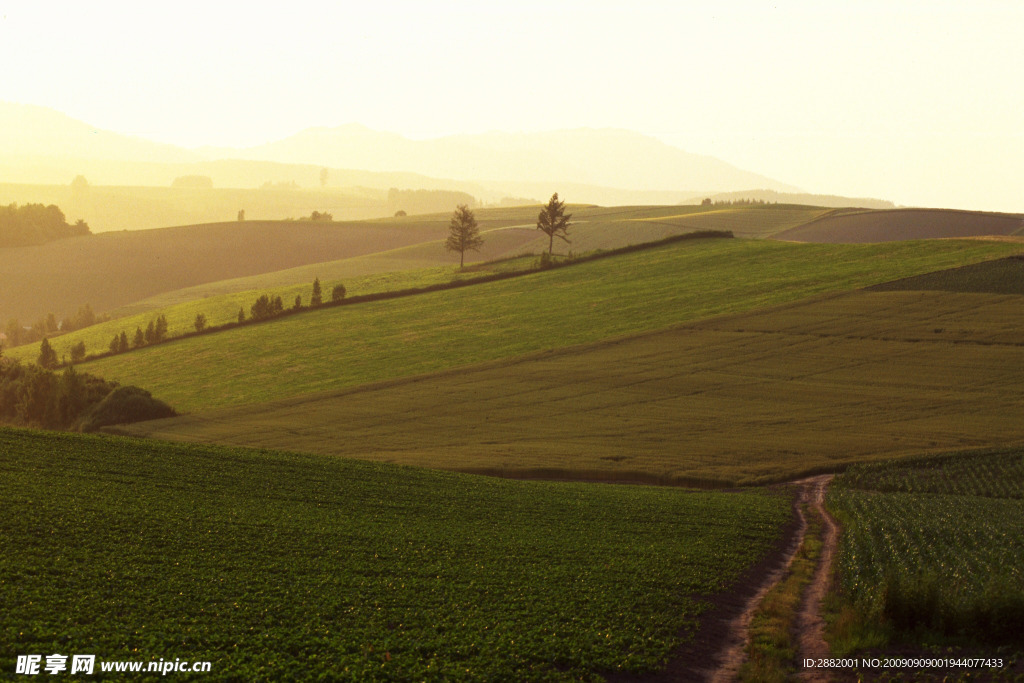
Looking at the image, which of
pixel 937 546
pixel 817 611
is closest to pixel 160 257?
pixel 937 546

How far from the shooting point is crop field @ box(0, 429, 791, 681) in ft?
61.9

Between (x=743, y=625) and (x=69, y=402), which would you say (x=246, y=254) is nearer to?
(x=69, y=402)

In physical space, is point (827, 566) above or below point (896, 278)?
below

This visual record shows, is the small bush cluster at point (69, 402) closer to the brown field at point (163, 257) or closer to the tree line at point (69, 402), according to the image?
the tree line at point (69, 402)

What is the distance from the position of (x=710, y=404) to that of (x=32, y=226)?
146m

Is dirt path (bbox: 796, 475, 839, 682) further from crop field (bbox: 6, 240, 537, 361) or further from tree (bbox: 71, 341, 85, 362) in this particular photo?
tree (bbox: 71, 341, 85, 362)

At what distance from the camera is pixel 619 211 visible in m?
178

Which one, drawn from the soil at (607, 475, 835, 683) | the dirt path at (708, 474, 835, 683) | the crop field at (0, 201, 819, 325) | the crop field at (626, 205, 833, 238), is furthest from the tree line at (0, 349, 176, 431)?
the crop field at (626, 205, 833, 238)

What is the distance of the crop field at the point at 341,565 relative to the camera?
61.9ft

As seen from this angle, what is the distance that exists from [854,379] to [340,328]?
48664mm

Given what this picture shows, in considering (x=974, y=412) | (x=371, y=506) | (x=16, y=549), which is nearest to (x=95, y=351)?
(x=371, y=506)

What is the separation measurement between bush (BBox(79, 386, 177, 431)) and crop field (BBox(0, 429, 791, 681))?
21.7 m

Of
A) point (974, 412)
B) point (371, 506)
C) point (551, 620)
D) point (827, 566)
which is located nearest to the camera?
point (551, 620)

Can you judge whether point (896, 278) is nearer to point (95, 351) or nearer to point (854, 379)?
point (854, 379)
